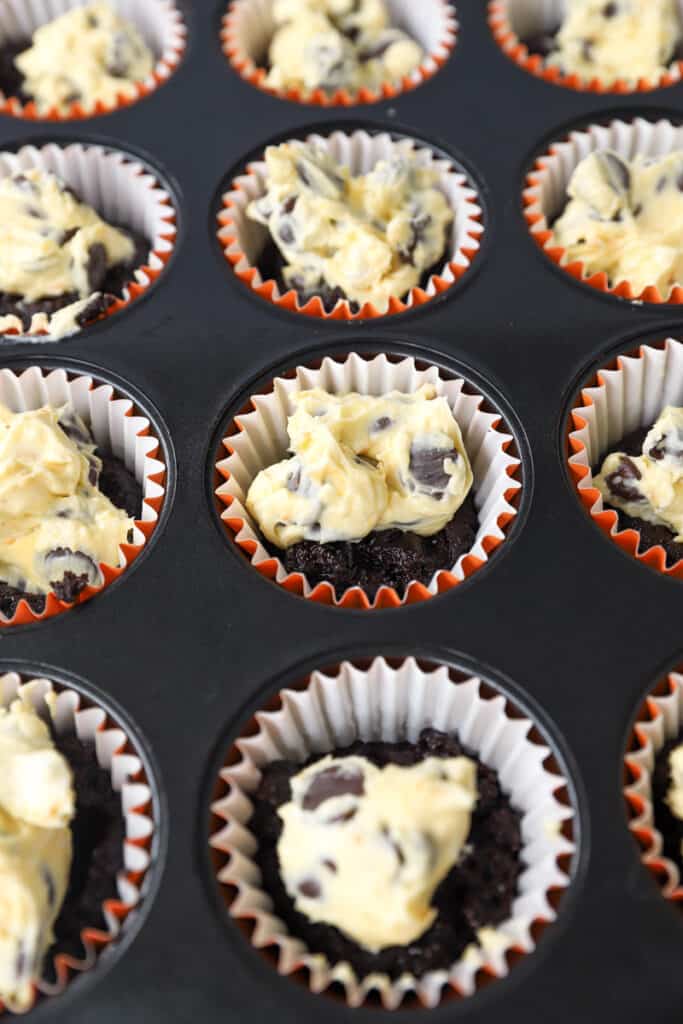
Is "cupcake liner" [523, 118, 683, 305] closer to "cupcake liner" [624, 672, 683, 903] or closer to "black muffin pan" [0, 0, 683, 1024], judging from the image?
"black muffin pan" [0, 0, 683, 1024]

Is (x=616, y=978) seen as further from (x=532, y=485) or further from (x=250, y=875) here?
(x=532, y=485)

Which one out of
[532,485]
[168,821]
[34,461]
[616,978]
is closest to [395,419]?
[532,485]

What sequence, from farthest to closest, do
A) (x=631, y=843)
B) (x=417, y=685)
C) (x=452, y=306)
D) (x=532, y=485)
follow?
(x=452, y=306) → (x=532, y=485) → (x=417, y=685) → (x=631, y=843)

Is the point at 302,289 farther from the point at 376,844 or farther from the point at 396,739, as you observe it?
the point at 376,844

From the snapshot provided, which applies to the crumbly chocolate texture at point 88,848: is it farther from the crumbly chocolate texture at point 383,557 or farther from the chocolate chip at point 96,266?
the chocolate chip at point 96,266

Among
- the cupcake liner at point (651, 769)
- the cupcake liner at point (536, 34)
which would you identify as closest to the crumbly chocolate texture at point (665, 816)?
the cupcake liner at point (651, 769)

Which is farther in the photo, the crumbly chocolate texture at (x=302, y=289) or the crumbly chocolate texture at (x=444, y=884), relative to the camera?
the crumbly chocolate texture at (x=302, y=289)
